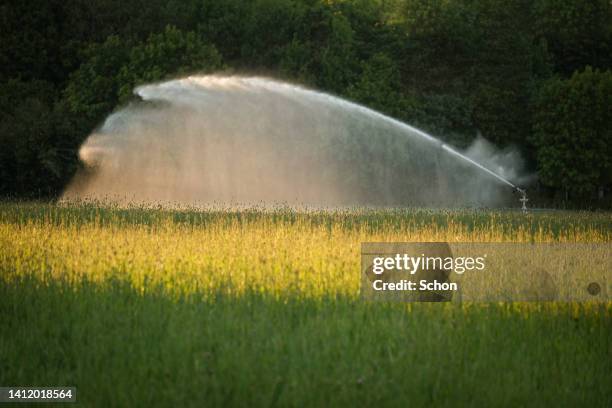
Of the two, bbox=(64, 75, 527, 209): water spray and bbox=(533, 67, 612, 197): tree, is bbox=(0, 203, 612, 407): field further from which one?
bbox=(533, 67, 612, 197): tree

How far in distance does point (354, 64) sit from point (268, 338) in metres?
49.6

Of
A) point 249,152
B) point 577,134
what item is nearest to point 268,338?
point 249,152

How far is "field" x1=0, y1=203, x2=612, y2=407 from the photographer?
9.69 m

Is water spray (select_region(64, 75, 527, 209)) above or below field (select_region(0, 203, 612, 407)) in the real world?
above

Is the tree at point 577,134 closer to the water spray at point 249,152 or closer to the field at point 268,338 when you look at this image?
the water spray at point 249,152

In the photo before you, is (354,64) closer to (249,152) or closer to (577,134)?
(249,152)

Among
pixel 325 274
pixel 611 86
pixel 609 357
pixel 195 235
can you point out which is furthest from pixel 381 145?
pixel 609 357

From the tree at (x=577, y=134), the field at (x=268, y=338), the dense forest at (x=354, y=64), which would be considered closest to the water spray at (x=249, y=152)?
the dense forest at (x=354, y=64)

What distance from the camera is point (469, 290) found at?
49.0 ft

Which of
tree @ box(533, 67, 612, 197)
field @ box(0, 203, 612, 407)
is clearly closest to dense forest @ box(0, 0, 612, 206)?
tree @ box(533, 67, 612, 197)

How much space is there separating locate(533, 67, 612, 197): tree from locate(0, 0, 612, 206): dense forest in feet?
0.31

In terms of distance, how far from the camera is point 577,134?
53.6 m

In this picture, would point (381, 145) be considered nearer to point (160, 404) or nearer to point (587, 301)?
point (587, 301)

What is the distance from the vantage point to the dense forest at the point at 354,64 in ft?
172
